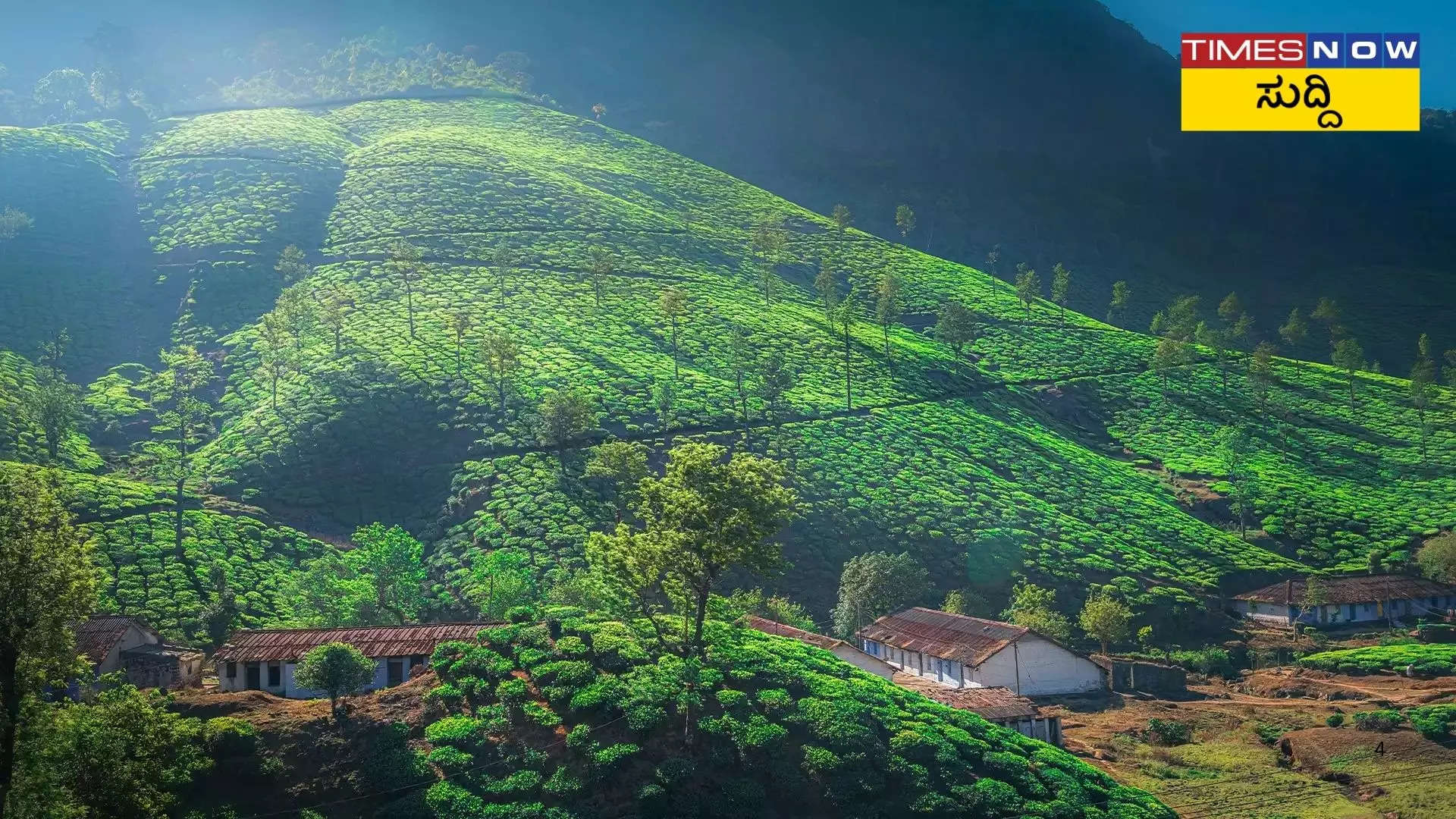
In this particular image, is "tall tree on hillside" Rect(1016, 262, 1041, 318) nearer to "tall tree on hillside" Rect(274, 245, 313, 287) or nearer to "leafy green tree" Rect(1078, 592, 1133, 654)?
"leafy green tree" Rect(1078, 592, 1133, 654)

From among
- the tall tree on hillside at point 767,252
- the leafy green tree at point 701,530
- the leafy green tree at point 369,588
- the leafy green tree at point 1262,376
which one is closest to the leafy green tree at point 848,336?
the tall tree on hillside at point 767,252

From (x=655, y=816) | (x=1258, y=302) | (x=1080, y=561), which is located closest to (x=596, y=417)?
(x=1080, y=561)

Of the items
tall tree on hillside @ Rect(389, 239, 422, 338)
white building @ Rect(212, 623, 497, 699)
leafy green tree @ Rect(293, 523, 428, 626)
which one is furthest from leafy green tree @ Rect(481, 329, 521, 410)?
white building @ Rect(212, 623, 497, 699)

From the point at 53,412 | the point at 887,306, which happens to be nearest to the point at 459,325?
the point at 53,412

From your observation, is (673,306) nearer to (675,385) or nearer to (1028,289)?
(675,385)

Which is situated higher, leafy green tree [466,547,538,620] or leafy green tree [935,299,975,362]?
leafy green tree [935,299,975,362]

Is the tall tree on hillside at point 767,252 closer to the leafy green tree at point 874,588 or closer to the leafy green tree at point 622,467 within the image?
the leafy green tree at point 622,467

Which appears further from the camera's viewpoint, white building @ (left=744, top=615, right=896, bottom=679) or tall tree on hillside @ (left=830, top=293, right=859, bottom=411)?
tall tree on hillside @ (left=830, top=293, right=859, bottom=411)
